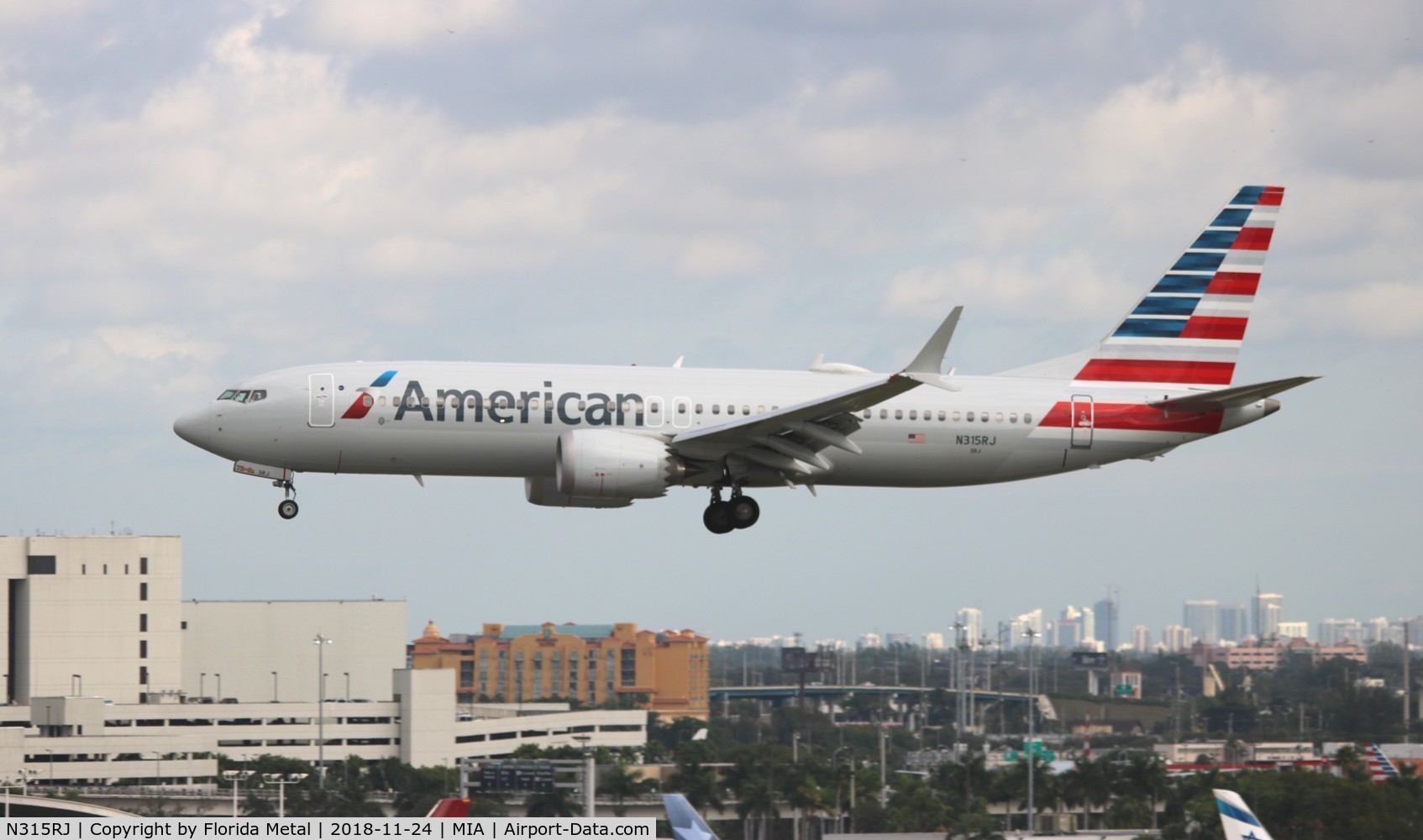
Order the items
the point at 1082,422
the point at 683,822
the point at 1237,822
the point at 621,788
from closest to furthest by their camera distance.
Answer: the point at 683,822
the point at 1237,822
the point at 1082,422
the point at 621,788

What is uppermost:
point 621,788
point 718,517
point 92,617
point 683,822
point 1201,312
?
point 1201,312

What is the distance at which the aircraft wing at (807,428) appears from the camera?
41781 millimetres

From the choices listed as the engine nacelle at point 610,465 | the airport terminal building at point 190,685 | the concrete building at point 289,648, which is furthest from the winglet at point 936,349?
the concrete building at point 289,648

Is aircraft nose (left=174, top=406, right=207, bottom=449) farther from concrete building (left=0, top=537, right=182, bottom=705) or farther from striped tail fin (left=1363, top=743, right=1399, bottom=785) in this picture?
concrete building (left=0, top=537, right=182, bottom=705)

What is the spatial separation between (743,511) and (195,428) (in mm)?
14266

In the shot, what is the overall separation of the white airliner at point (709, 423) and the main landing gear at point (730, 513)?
0.16 ft

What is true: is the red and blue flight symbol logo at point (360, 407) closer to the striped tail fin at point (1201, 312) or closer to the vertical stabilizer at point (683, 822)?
the vertical stabilizer at point (683, 822)

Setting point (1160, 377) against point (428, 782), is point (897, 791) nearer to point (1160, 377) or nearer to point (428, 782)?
point (428, 782)

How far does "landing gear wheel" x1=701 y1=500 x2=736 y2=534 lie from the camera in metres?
47.5

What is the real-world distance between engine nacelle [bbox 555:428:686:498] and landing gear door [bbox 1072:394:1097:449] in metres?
11.3

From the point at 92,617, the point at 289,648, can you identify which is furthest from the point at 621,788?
the point at 289,648

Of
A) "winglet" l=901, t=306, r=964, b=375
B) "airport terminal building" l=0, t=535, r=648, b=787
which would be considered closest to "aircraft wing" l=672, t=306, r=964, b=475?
"winglet" l=901, t=306, r=964, b=375

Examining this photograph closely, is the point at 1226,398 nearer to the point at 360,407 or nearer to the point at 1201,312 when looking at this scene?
the point at 1201,312

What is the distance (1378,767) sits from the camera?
93.1m
